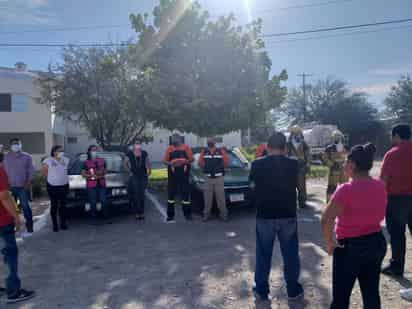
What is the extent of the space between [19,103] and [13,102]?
354 millimetres

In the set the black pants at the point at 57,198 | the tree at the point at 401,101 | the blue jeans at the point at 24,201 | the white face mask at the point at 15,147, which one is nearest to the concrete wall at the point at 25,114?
the white face mask at the point at 15,147

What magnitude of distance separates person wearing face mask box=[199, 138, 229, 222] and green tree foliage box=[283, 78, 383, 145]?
98.2 feet

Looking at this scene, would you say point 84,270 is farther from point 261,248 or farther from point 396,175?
point 396,175

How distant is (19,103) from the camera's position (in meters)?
23.0

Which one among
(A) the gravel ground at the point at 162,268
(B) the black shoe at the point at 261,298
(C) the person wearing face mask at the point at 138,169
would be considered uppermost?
(C) the person wearing face mask at the point at 138,169

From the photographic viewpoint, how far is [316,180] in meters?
14.1

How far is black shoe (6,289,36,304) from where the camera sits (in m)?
3.95

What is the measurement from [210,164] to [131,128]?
35.7 ft

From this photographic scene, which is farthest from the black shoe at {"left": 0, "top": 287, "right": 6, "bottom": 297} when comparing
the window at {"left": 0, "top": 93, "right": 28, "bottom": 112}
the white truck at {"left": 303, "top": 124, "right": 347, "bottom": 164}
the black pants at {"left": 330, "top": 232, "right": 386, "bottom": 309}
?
the white truck at {"left": 303, "top": 124, "right": 347, "bottom": 164}

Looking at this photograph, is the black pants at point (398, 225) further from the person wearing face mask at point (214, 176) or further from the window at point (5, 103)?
the window at point (5, 103)

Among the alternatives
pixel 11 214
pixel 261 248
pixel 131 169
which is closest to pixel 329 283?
pixel 261 248

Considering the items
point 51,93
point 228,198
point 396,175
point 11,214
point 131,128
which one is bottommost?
point 228,198

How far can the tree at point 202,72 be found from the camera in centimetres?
1098

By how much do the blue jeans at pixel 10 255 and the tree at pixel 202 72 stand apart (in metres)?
7.64
